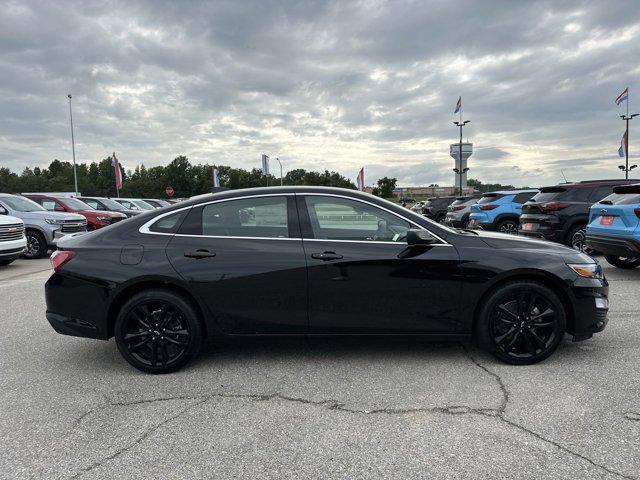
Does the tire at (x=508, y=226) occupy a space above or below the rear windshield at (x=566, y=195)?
below

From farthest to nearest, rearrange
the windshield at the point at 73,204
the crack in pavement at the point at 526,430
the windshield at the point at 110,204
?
the windshield at the point at 110,204, the windshield at the point at 73,204, the crack in pavement at the point at 526,430

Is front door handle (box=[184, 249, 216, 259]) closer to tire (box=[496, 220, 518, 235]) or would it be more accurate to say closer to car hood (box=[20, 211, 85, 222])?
car hood (box=[20, 211, 85, 222])

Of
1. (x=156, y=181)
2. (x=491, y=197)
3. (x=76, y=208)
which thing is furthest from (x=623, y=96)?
(x=156, y=181)

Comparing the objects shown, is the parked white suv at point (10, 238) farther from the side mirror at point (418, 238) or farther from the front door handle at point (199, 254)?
the side mirror at point (418, 238)

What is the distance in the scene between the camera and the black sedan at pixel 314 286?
3.65m

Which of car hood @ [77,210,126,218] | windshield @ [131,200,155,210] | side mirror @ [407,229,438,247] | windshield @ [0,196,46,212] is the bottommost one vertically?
side mirror @ [407,229,438,247]

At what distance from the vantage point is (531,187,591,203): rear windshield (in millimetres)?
10012

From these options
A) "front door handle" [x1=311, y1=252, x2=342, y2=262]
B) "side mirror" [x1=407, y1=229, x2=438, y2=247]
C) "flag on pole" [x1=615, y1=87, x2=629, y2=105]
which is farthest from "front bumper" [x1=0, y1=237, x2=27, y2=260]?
"flag on pole" [x1=615, y1=87, x2=629, y2=105]

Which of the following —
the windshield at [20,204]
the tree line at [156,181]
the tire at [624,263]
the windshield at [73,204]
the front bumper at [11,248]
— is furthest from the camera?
the tree line at [156,181]

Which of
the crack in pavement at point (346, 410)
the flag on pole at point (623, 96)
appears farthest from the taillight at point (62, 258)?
the flag on pole at point (623, 96)

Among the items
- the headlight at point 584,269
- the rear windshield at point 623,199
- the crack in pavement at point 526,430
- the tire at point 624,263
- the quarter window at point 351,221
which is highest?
the rear windshield at point 623,199

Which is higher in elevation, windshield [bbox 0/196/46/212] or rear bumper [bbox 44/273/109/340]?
windshield [bbox 0/196/46/212]

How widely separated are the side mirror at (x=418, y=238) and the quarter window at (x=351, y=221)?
0.40ft

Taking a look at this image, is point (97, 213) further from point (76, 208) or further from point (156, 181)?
point (156, 181)
